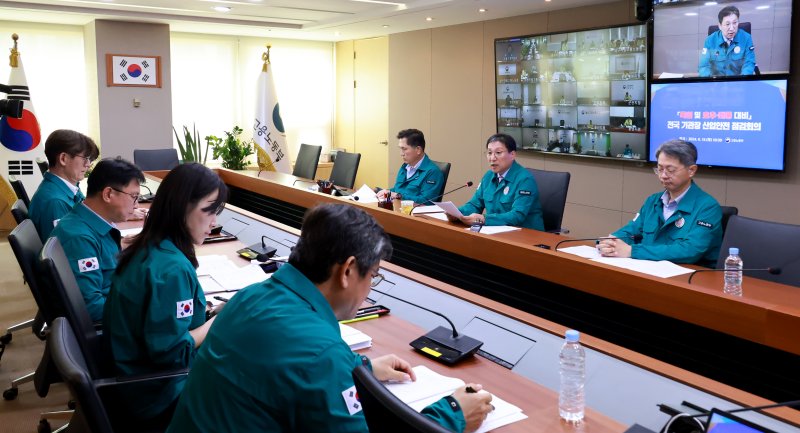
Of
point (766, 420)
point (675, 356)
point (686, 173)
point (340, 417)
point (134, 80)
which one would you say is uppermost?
point (134, 80)

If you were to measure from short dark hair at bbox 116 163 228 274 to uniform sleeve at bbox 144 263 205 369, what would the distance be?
11 cm

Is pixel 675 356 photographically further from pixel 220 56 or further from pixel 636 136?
pixel 220 56

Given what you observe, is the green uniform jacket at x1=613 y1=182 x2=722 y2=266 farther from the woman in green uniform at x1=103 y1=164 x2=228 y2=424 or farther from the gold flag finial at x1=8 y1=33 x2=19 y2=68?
the gold flag finial at x1=8 y1=33 x2=19 y2=68

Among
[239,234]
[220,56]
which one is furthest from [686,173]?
[220,56]

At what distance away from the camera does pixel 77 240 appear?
Result: 233 centimetres

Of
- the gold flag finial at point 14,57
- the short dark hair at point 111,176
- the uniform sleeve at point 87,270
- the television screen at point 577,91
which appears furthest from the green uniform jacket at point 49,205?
the gold flag finial at point 14,57

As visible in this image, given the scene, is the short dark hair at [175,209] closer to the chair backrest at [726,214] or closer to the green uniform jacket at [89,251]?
the green uniform jacket at [89,251]

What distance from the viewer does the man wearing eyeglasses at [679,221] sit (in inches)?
122

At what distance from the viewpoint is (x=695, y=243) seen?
3123mm

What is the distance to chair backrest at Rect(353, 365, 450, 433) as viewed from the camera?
910 millimetres

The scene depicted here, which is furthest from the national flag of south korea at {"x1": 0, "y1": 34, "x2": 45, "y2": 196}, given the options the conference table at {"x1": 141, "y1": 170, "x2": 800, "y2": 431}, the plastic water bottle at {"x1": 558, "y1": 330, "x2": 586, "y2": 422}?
the plastic water bottle at {"x1": 558, "y1": 330, "x2": 586, "y2": 422}

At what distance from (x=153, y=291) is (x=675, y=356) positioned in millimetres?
1706

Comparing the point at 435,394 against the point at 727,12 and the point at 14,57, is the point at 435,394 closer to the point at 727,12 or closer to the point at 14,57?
the point at 727,12

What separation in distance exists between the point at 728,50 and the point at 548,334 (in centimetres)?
347
